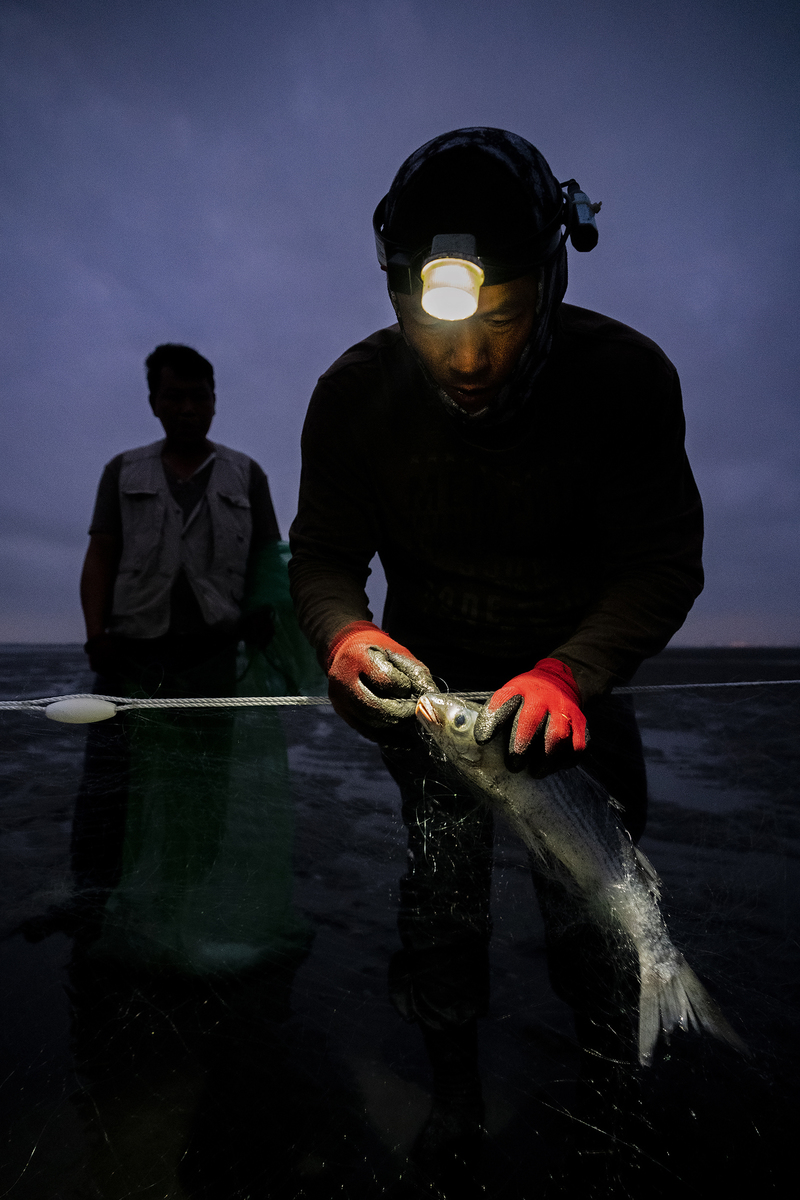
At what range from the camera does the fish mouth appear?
4.92 ft

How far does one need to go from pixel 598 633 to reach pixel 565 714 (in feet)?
1.13

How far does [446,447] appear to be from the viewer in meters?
1.93

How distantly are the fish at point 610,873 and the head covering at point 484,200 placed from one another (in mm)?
1168

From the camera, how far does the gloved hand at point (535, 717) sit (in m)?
1.42

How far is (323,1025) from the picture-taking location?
184 cm

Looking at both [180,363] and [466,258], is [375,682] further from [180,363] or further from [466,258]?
[180,363]

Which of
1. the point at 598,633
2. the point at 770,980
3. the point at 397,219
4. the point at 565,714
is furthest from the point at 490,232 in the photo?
the point at 770,980

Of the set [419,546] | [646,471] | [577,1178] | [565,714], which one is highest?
[646,471]

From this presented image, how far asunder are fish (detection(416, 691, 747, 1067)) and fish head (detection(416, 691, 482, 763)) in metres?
0.02

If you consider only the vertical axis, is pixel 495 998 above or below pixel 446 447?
below

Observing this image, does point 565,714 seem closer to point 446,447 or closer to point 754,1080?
point 446,447

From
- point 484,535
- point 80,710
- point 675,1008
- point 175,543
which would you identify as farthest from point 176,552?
point 675,1008

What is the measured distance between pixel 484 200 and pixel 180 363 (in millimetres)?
2168

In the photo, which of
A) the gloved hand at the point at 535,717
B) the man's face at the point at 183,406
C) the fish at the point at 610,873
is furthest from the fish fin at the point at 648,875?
the man's face at the point at 183,406
